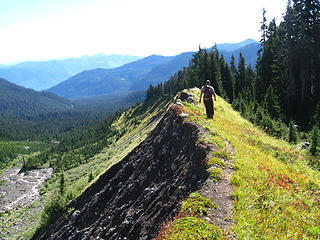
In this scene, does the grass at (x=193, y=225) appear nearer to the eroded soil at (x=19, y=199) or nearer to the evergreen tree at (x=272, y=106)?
the evergreen tree at (x=272, y=106)

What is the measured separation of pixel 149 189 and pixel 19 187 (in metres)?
108

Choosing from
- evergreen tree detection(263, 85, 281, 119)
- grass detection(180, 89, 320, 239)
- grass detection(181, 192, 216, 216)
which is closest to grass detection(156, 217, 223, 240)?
grass detection(181, 192, 216, 216)

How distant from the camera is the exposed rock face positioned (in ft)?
38.2

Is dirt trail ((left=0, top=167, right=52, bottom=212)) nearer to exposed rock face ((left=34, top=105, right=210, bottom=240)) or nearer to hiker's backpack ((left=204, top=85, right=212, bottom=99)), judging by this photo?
exposed rock face ((left=34, top=105, right=210, bottom=240))

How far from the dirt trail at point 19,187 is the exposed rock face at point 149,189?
69.6 metres

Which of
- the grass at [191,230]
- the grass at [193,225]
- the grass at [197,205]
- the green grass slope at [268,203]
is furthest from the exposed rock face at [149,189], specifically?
the green grass slope at [268,203]

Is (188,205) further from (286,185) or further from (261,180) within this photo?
(286,185)

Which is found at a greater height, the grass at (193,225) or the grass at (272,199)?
the grass at (193,225)

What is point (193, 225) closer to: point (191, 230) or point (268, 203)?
point (191, 230)

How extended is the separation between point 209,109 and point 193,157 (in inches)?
338

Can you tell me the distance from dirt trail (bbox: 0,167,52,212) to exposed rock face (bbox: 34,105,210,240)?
6958cm

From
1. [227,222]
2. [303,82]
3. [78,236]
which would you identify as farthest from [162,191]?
[303,82]

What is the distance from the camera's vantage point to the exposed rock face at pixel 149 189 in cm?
1164

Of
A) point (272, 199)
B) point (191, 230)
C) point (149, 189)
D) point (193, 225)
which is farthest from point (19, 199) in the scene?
point (272, 199)
